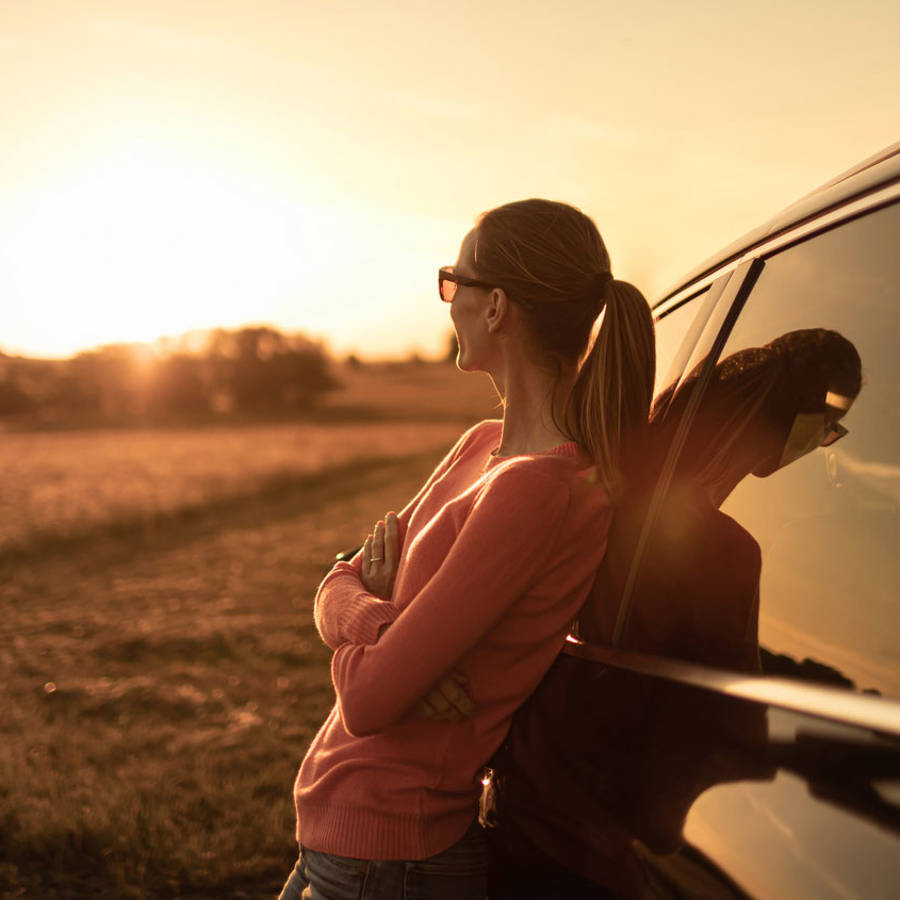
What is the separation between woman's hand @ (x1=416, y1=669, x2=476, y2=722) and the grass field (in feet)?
2.70

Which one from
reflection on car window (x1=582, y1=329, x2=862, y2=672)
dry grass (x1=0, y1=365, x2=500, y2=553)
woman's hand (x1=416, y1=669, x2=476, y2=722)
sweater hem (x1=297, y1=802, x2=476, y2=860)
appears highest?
reflection on car window (x1=582, y1=329, x2=862, y2=672)

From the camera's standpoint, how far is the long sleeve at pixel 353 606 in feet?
5.95

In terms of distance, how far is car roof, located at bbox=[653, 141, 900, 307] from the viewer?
1.33 m

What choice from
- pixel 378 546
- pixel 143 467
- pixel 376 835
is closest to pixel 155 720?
pixel 378 546

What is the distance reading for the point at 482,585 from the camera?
1612 mm

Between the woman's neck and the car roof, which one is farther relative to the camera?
the woman's neck

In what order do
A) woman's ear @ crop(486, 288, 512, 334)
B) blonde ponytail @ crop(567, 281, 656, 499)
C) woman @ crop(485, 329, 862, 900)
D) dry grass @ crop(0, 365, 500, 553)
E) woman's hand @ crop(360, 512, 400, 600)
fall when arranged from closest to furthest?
woman @ crop(485, 329, 862, 900) → blonde ponytail @ crop(567, 281, 656, 499) → woman's ear @ crop(486, 288, 512, 334) → woman's hand @ crop(360, 512, 400, 600) → dry grass @ crop(0, 365, 500, 553)

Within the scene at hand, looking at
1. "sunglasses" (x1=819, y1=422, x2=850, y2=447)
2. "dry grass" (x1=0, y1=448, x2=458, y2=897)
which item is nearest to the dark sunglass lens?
"sunglasses" (x1=819, y1=422, x2=850, y2=447)

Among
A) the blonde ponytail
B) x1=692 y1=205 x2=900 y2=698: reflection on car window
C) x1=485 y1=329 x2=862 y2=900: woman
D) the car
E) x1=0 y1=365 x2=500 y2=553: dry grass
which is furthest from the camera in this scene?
x1=0 y1=365 x2=500 y2=553: dry grass

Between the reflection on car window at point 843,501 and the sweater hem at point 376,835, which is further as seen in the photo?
the sweater hem at point 376,835

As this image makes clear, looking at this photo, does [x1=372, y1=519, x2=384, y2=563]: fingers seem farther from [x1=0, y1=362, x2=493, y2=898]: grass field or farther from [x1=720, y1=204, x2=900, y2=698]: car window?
[x1=720, y1=204, x2=900, y2=698]: car window

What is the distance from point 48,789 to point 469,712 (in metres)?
3.17

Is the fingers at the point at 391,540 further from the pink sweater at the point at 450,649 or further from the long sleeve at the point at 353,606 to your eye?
the pink sweater at the point at 450,649

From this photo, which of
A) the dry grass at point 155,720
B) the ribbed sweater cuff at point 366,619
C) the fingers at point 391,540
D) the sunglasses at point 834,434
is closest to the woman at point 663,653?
the sunglasses at point 834,434
